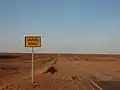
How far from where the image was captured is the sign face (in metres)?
16.5

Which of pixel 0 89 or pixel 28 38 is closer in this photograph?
pixel 0 89

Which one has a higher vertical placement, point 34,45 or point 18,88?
point 34,45

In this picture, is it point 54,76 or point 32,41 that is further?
point 54,76

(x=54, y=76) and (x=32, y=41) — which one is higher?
(x=32, y=41)

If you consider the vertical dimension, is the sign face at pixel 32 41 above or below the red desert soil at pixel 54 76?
above

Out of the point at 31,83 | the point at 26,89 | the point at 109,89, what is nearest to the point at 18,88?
the point at 26,89

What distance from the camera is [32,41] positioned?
16.5 metres

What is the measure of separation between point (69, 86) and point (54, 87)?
116 centimetres

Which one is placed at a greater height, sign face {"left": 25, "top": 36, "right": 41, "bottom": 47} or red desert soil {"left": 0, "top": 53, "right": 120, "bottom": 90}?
sign face {"left": 25, "top": 36, "right": 41, "bottom": 47}

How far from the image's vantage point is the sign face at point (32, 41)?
16453 millimetres

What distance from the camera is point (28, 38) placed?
53.9 feet

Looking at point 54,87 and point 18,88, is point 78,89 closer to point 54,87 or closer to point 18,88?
point 54,87

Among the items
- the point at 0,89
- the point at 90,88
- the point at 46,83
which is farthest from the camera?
the point at 46,83

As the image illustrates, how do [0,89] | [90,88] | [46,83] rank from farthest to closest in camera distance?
1. [46,83]
2. [90,88]
3. [0,89]
